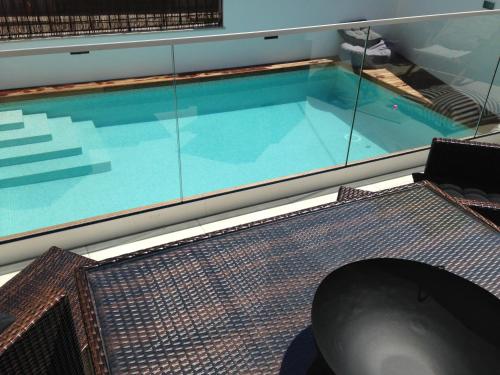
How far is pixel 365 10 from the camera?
11047mm

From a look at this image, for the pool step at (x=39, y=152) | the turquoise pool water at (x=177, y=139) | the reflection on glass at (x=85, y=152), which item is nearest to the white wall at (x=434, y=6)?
the turquoise pool water at (x=177, y=139)

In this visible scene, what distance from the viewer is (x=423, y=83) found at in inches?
188

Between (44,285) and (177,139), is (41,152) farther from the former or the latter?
(44,285)

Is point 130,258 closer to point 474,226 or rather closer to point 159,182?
point 474,226

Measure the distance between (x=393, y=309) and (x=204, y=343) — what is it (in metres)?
→ 0.56

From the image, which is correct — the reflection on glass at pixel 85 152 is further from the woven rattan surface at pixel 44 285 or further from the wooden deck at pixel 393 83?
the wooden deck at pixel 393 83

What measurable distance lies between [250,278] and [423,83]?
3.86 m

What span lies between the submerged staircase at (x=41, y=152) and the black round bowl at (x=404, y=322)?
253cm

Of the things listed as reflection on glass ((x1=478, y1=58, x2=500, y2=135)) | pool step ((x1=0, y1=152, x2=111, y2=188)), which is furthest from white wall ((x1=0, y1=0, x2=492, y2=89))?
reflection on glass ((x1=478, y1=58, x2=500, y2=135))

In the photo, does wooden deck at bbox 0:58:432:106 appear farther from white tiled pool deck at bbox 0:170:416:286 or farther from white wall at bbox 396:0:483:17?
white wall at bbox 396:0:483:17

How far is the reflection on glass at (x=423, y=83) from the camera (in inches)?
169

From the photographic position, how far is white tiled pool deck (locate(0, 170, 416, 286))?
136 inches

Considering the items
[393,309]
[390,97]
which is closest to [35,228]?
[393,309]

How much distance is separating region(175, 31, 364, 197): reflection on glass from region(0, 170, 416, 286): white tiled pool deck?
0.80 ft
